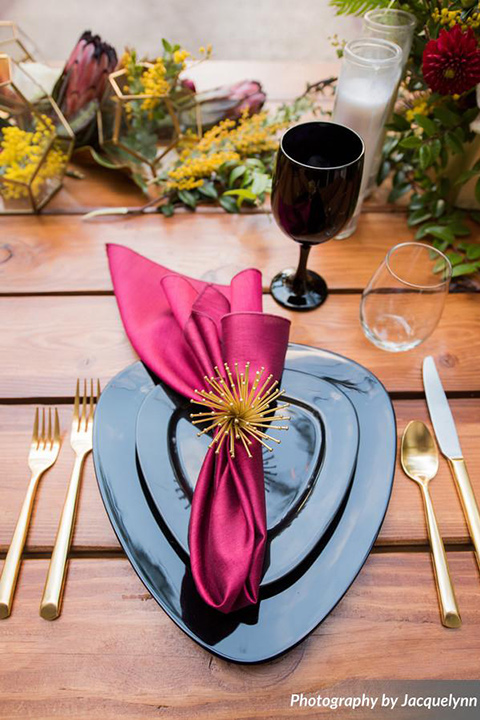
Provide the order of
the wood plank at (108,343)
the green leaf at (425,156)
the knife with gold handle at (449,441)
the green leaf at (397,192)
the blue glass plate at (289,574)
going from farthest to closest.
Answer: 1. the green leaf at (397,192)
2. the green leaf at (425,156)
3. the wood plank at (108,343)
4. the knife with gold handle at (449,441)
5. the blue glass plate at (289,574)

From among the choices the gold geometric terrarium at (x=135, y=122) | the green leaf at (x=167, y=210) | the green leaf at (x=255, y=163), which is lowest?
the green leaf at (x=167, y=210)

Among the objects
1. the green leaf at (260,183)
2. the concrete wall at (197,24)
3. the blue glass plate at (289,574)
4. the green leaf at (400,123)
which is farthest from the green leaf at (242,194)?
the concrete wall at (197,24)

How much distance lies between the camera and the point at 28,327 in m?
0.68

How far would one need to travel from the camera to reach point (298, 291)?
72cm

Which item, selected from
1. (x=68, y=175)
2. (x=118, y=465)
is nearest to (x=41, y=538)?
(x=118, y=465)

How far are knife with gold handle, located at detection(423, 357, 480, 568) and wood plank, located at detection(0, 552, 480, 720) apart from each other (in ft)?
0.20

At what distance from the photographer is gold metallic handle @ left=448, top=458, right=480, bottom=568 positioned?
0.52 m

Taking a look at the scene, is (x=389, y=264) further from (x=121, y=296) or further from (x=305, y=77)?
(x=305, y=77)

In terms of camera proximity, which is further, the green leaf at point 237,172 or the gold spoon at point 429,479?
the green leaf at point 237,172

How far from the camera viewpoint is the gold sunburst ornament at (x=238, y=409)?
0.50 m

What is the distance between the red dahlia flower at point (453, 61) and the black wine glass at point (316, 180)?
0.16 metres

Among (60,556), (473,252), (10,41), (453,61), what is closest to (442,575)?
(60,556)

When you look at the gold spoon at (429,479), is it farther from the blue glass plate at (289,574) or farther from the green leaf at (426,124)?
the green leaf at (426,124)

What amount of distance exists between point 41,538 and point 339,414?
30 cm
